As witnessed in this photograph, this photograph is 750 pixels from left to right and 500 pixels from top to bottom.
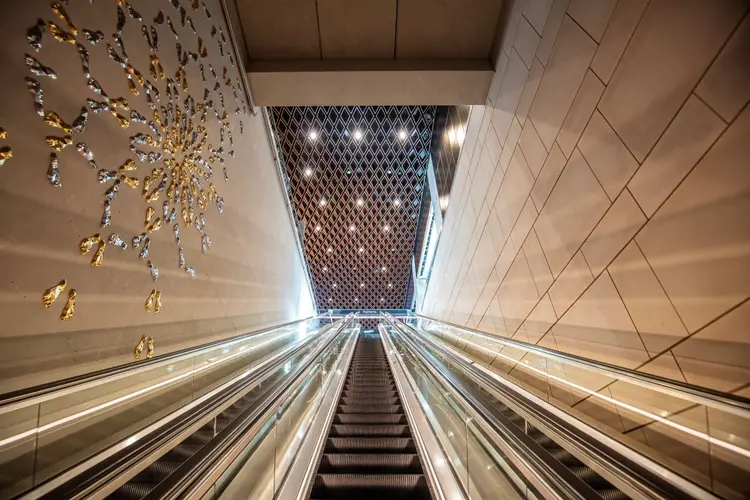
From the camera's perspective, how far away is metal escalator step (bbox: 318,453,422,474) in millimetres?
2006

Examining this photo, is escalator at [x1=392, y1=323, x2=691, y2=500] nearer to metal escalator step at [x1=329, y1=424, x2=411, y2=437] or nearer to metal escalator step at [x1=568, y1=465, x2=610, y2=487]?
metal escalator step at [x1=568, y1=465, x2=610, y2=487]

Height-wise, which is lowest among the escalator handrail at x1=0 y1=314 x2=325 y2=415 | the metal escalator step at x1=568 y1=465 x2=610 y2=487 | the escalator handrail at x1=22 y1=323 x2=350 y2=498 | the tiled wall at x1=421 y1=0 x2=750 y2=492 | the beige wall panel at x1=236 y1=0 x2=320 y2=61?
the metal escalator step at x1=568 y1=465 x2=610 y2=487

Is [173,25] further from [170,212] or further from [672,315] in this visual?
[672,315]

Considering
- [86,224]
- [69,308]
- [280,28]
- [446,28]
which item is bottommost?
[69,308]

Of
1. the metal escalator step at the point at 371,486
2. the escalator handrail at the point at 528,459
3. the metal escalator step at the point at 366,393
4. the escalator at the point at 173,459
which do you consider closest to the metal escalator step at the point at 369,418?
the metal escalator step at the point at 366,393

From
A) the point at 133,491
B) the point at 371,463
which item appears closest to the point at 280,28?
the point at 133,491

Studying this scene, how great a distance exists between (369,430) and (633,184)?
2.66m

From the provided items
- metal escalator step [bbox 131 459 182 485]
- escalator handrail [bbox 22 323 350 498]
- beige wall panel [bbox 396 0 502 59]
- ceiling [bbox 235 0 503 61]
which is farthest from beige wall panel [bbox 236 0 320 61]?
metal escalator step [bbox 131 459 182 485]

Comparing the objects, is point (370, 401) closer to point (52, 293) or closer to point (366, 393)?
point (366, 393)

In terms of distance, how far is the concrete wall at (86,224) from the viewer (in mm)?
1650

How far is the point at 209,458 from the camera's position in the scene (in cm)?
118

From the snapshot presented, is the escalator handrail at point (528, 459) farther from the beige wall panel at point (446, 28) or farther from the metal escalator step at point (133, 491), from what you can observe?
the beige wall panel at point (446, 28)

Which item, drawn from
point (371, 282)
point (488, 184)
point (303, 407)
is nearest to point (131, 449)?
point (303, 407)

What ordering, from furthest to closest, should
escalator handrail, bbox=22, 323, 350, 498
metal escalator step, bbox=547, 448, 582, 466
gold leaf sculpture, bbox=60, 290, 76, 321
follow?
1. gold leaf sculpture, bbox=60, 290, 76, 321
2. metal escalator step, bbox=547, 448, 582, 466
3. escalator handrail, bbox=22, 323, 350, 498
